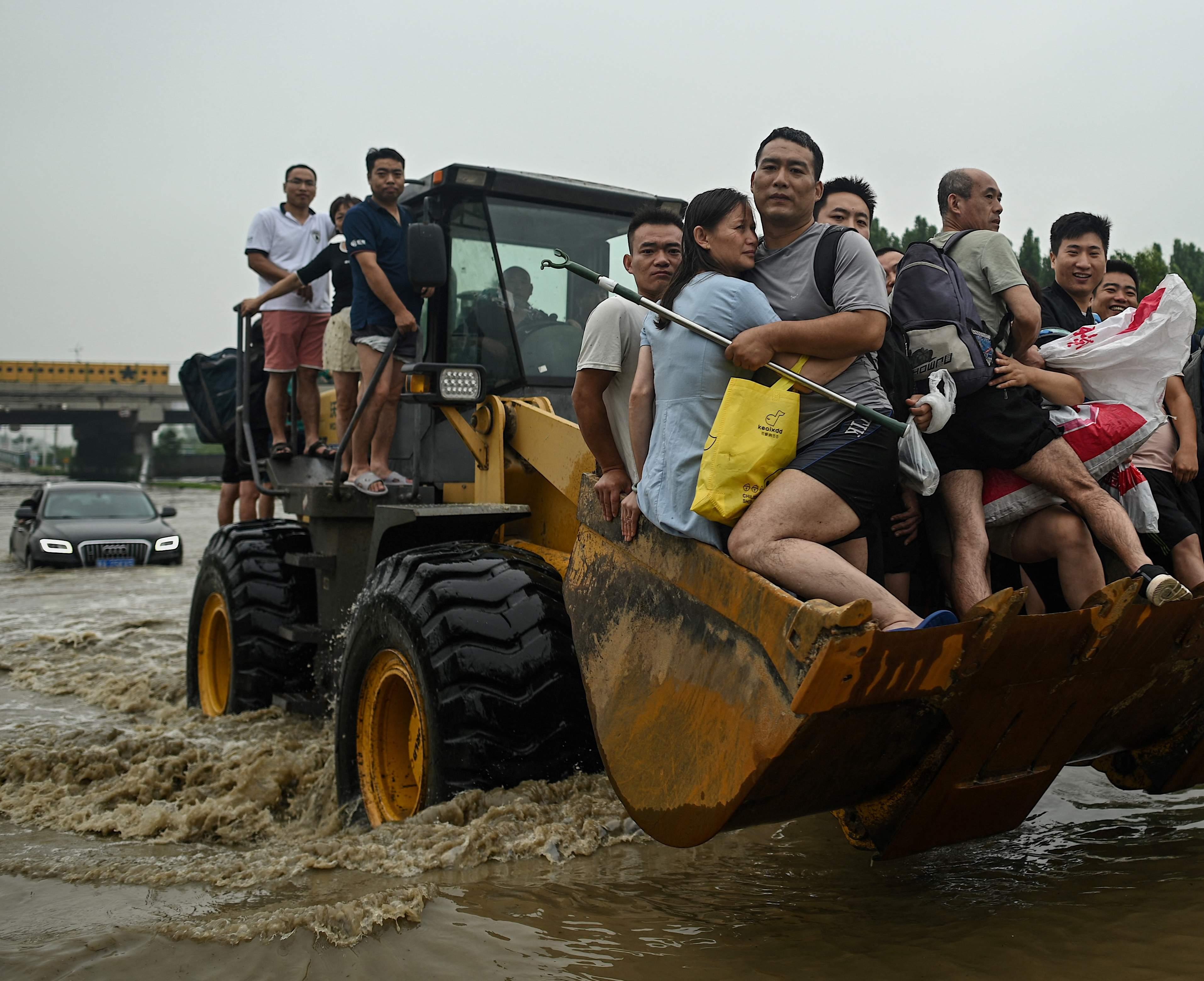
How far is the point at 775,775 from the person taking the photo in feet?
9.62

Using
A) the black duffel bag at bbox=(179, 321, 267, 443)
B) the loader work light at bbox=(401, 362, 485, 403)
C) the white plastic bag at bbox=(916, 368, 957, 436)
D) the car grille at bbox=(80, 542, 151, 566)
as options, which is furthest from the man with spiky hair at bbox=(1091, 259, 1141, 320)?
the car grille at bbox=(80, 542, 151, 566)

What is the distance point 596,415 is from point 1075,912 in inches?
85.5

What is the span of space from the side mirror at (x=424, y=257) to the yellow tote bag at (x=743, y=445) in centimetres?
224

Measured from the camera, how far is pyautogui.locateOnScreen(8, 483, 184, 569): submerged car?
56.1 feet

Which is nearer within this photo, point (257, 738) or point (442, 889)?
point (442, 889)

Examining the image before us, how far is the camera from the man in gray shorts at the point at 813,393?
9.94 feet

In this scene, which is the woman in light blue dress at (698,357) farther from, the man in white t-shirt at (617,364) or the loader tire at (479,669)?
the loader tire at (479,669)

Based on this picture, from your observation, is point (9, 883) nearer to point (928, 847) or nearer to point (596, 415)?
point (596, 415)

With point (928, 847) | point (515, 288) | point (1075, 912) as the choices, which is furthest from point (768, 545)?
point (515, 288)

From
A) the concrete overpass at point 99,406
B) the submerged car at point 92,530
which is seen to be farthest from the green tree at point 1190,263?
the concrete overpass at point 99,406

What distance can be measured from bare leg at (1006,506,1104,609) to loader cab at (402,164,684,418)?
2.59 m

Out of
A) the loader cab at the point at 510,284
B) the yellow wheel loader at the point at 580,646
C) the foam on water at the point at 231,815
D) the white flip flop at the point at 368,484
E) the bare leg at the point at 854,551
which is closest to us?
the yellow wheel loader at the point at 580,646

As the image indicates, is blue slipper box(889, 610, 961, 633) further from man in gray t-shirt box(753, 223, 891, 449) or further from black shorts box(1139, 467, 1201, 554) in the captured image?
black shorts box(1139, 467, 1201, 554)

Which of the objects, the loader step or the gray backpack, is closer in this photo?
the gray backpack
